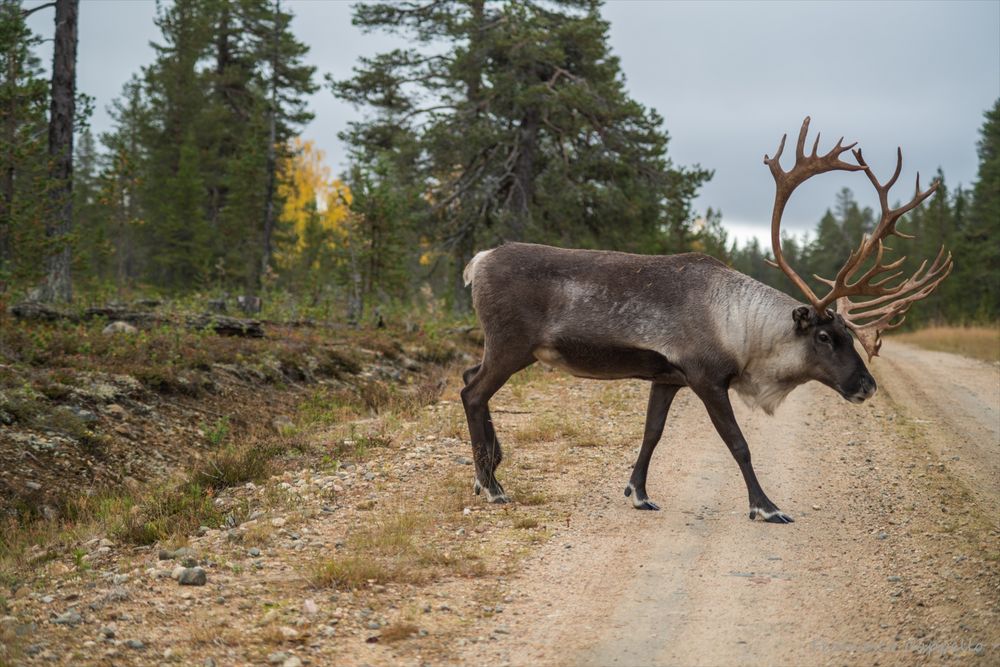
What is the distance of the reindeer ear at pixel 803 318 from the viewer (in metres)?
6.16

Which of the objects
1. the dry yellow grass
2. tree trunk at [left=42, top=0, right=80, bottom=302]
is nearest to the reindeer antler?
tree trunk at [left=42, top=0, right=80, bottom=302]

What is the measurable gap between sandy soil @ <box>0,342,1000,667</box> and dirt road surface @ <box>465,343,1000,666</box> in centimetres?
2

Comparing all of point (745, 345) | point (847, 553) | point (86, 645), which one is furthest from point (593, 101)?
point (86, 645)

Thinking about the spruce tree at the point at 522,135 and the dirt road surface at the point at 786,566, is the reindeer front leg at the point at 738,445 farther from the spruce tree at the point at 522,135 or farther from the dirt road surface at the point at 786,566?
the spruce tree at the point at 522,135

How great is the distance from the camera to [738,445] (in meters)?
6.12

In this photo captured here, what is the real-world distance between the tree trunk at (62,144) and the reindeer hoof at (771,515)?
1181 cm

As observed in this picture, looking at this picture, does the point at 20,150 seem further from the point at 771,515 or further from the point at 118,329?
the point at 771,515

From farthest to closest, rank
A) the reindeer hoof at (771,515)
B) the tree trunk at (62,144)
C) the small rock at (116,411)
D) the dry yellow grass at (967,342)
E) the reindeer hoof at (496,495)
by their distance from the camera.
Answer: the dry yellow grass at (967,342), the tree trunk at (62,144), the small rock at (116,411), the reindeer hoof at (496,495), the reindeer hoof at (771,515)

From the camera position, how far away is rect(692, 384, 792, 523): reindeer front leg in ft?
19.7

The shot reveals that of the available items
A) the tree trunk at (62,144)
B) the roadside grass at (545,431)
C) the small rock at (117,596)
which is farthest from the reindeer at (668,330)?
the tree trunk at (62,144)

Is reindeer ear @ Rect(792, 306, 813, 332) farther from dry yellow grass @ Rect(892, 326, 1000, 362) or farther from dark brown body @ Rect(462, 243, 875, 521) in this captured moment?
dry yellow grass @ Rect(892, 326, 1000, 362)

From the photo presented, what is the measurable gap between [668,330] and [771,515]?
1.56m

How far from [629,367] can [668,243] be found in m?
19.8

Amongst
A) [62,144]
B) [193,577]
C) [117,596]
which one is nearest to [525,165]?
[62,144]
